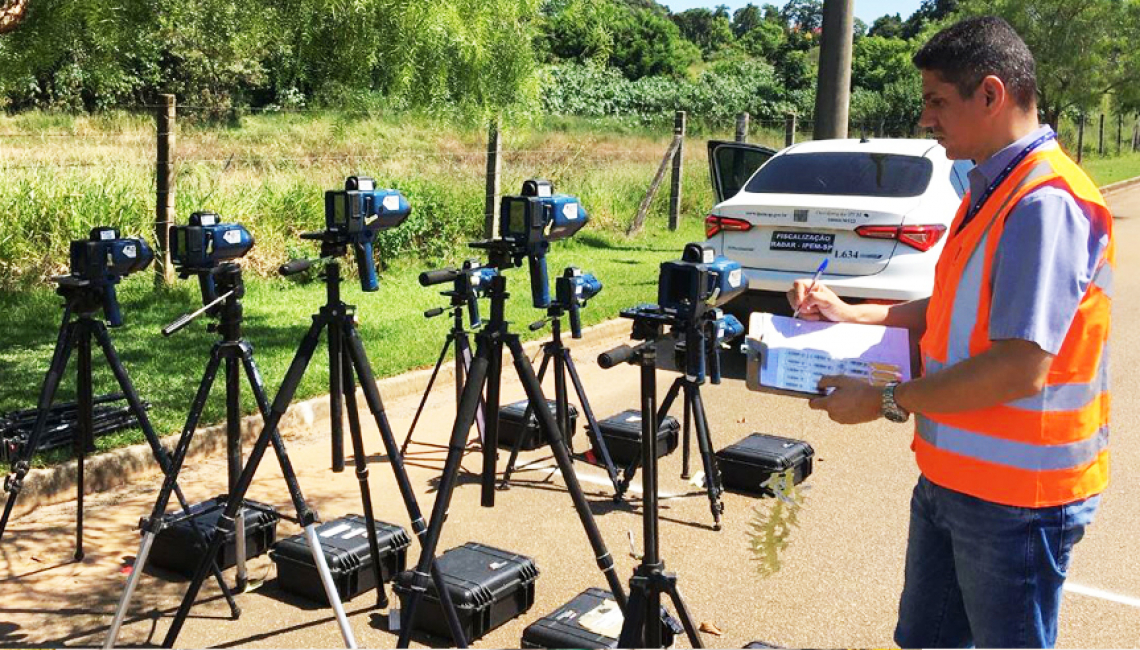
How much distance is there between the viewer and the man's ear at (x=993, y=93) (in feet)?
7.64

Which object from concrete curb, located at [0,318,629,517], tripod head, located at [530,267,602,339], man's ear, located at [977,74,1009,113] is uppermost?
man's ear, located at [977,74,1009,113]

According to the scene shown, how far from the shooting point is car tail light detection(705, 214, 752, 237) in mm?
8156

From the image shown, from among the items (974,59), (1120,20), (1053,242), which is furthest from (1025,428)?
(1120,20)

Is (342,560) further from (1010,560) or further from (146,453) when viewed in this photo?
(1010,560)

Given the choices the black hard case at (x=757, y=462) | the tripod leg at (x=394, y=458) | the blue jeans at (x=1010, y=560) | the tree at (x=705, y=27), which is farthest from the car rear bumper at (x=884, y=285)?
the tree at (x=705, y=27)

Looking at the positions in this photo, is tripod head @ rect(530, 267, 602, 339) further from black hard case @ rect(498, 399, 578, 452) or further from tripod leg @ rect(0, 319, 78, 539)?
tripod leg @ rect(0, 319, 78, 539)

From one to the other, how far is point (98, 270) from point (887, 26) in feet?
368

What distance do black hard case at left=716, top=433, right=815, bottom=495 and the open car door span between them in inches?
155

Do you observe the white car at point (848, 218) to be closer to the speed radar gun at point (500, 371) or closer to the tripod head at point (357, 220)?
the speed radar gun at point (500, 371)

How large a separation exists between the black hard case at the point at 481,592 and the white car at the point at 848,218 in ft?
13.4

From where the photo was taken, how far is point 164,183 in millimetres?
9531

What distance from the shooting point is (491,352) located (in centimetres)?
364

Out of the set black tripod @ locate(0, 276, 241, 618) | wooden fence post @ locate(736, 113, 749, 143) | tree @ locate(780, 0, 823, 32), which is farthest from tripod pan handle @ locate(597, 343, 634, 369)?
tree @ locate(780, 0, 823, 32)

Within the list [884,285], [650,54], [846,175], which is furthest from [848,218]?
[650,54]
